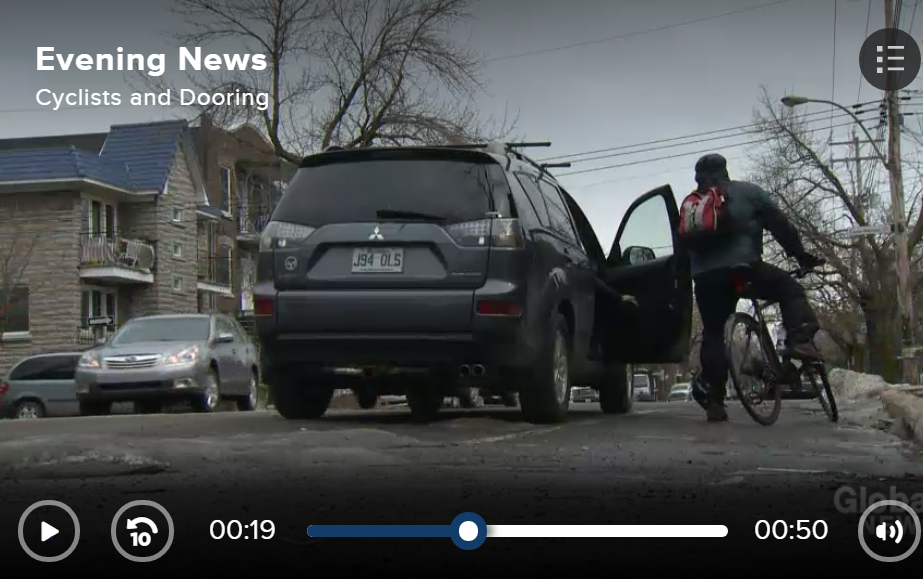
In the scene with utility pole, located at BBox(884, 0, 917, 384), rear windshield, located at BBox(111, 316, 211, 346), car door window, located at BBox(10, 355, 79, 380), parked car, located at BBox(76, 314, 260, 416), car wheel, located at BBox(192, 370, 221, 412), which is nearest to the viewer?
parked car, located at BBox(76, 314, 260, 416)

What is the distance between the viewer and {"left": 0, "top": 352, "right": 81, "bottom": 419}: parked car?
960 inches

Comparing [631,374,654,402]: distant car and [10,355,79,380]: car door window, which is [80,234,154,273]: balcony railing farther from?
[631,374,654,402]: distant car

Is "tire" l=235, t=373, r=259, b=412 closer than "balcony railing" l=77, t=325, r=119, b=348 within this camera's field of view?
Yes

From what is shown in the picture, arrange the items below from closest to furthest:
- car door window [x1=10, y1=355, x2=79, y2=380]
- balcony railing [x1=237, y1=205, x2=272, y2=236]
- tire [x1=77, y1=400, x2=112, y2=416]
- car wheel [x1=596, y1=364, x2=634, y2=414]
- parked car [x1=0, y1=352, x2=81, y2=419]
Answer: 1. car wheel [x1=596, y1=364, x2=634, y2=414]
2. tire [x1=77, y1=400, x2=112, y2=416]
3. parked car [x1=0, y1=352, x2=81, y2=419]
4. car door window [x1=10, y1=355, x2=79, y2=380]
5. balcony railing [x1=237, y1=205, x2=272, y2=236]

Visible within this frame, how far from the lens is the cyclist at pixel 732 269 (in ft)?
28.3

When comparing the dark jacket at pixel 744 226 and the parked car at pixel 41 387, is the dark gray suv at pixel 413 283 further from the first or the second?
the parked car at pixel 41 387

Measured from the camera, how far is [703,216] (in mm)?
8547

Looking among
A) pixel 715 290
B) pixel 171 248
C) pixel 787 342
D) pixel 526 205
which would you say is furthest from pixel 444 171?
pixel 171 248

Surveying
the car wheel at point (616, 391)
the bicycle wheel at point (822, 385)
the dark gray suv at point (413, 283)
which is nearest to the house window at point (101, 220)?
the car wheel at point (616, 391)

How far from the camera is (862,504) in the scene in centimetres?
369

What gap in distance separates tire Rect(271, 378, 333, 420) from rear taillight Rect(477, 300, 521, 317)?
1.51 metres

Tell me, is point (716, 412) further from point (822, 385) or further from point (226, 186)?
point (226, 186)
